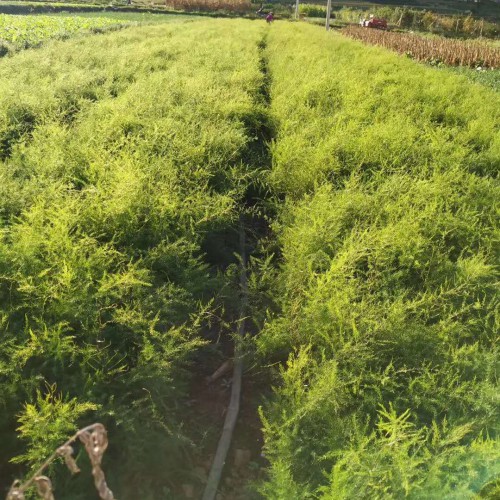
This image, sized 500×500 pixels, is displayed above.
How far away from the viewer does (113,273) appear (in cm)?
282

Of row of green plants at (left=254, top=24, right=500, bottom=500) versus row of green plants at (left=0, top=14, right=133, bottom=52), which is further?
row of green plants at (left=0, top=14, right=133, bottom=52)

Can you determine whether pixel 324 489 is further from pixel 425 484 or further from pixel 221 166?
pixel 221 166

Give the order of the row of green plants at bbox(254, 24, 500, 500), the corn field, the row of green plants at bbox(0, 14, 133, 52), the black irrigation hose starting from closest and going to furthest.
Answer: the row of green plants at bbox(254, 24, 500, 500), the black irrigation hose, the row of green plants at bbox(0, 14, 133, 52), the corn field

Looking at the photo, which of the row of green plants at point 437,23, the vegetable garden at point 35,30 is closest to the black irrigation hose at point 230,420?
the vegetable garden at point 35,30

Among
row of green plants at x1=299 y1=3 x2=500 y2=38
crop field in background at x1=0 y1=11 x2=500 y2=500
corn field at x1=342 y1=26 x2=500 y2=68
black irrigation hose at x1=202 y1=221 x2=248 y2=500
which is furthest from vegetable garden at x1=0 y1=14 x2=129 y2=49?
row of green plants at x1=299 y1=3 x2=500 y2=38

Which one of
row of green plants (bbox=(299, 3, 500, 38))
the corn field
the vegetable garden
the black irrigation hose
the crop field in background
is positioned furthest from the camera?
row of green plants (bbox=(299, 3, 500, 38))

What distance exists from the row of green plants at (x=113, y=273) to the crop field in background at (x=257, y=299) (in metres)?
0.02

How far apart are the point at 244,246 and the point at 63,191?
5.13 feet

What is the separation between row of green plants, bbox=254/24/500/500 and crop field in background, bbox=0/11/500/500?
1 cm

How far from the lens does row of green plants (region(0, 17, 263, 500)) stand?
2.20 meters

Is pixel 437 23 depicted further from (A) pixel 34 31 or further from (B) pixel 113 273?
(B) pixel 113 273

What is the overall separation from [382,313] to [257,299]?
96 centimetres

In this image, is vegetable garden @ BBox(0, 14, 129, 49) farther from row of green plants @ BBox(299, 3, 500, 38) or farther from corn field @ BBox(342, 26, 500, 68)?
row of green plants @ BBox(299, 3, 500, 38)

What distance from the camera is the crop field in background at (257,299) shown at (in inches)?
83.8
